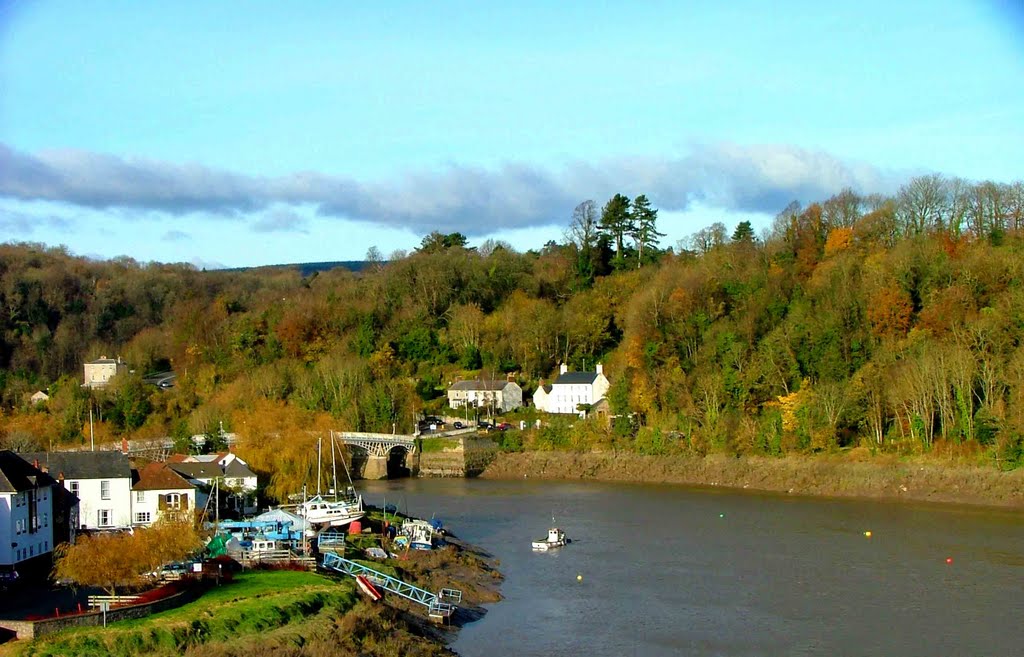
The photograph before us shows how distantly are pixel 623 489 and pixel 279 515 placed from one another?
68.3 ft

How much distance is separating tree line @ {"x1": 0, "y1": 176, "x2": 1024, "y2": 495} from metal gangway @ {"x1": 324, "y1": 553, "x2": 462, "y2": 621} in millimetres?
16132

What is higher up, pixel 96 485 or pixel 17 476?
pixel 17 476

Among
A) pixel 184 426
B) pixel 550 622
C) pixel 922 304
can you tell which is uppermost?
pixel 922 304

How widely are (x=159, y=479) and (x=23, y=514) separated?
276 inches

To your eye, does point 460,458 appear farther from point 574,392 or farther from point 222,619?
point 222,619

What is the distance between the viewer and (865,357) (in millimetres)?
55188

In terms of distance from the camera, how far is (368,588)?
26891 mm

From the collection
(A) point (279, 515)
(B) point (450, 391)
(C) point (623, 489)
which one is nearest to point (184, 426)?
(B) point (450, 391)

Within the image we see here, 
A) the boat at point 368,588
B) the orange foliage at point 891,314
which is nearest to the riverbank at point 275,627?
the boat at point 368,588

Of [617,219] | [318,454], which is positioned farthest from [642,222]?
[318,454]

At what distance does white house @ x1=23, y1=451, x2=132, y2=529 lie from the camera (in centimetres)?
3281

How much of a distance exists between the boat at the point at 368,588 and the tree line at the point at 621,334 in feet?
57.7

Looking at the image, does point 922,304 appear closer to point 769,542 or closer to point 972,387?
point 972,387

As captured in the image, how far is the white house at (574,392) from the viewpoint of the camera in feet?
218
